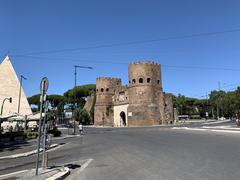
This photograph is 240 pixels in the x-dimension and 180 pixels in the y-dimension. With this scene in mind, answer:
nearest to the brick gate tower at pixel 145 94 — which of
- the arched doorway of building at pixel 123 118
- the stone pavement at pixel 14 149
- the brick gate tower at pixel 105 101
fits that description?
the arched doorway of building at pixel 123 118

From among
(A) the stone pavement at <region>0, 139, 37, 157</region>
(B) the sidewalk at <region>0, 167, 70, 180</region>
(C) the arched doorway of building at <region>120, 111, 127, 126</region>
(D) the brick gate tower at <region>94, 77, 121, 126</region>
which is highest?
(D) the brick gate tower at <region>94, 77, 121, 126</region>

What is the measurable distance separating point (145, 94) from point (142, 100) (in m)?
1.51

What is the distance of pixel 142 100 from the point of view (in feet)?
206

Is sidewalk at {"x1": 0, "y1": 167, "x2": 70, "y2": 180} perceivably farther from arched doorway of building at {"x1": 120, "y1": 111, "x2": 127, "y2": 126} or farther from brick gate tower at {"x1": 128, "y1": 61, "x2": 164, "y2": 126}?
arched doorway of building at {"x1": 120, "y1": 111, "x2": 127, "y2": 126}

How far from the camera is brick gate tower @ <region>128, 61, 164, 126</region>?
61.7 m

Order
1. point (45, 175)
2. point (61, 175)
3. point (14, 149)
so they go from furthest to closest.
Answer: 1. point (14, 149)
2. point (45, 175)
3. point (61, 175)

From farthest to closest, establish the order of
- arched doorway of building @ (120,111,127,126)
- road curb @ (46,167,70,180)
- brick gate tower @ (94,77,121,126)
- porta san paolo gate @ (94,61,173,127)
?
brick gate tower @ (94,77,121,126) < arched doorway of building @ (120,111,127,126) < porta san paolo gate @ (94,61,173,127) < road curb @ (46,167,70,180)

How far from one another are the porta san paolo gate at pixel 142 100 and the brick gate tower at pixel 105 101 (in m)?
0.85

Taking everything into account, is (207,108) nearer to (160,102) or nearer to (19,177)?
(160,102)

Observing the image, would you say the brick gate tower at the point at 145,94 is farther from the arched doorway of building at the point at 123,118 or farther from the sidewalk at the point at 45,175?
the sidewalk at the point at 45,175

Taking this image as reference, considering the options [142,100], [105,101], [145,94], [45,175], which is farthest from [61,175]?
[105,101]

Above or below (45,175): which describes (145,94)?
above

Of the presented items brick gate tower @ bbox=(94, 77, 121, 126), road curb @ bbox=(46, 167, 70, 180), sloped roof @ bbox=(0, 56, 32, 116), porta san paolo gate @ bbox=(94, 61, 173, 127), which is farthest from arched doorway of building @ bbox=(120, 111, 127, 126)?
road curb @ bbox=(46, 167, 70, 180)

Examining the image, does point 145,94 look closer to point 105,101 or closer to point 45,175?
point 105,101
